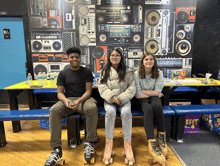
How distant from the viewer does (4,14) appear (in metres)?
2.96

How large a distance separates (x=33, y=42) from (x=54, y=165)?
2.64m

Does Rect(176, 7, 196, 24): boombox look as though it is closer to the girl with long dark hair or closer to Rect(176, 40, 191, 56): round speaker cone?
Rect(176, 40, 191, 56): round speaker cone

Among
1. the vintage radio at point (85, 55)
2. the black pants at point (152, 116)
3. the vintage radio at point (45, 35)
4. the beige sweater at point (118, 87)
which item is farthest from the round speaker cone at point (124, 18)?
the black pants at point (152, 116)

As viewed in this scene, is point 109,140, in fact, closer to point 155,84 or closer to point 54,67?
point 155,84

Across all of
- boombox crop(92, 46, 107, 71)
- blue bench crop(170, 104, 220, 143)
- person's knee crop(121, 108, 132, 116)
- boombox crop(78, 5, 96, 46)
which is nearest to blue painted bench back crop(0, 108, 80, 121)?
person's knee crop(121, 108, 132, 116)

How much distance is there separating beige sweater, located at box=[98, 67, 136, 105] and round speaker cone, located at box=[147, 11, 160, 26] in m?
1.89

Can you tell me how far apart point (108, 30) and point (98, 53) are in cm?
55

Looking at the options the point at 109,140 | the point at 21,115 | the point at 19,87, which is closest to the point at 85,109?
the point at 109,140

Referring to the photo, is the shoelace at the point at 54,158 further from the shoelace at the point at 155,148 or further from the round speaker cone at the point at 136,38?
the round speaker cone at the point at 136,38

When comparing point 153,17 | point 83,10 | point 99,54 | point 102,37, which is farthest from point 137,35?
point 83,10

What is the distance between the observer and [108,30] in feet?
10.0

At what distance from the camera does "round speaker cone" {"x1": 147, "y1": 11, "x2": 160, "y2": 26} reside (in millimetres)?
3031

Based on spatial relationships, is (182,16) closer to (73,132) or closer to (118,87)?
(118,87)

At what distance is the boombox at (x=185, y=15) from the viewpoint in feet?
9.99
